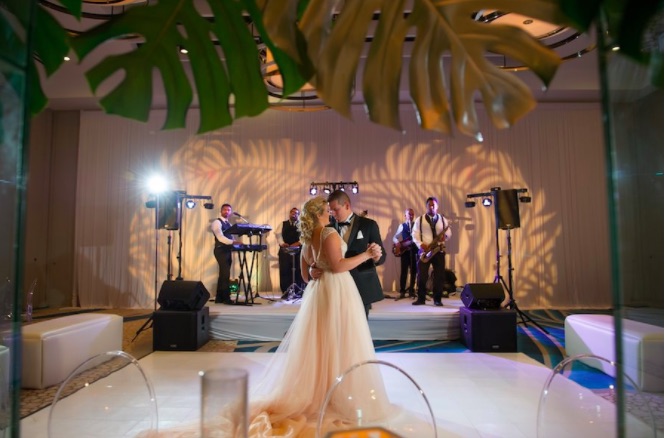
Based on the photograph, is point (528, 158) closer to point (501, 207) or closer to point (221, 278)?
point (501, 207)

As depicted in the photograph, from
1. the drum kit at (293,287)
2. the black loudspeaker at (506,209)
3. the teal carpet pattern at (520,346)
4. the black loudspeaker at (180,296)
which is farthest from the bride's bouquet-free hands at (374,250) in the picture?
the drum kit at (293,287)

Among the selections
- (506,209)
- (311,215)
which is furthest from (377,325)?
(311,215)

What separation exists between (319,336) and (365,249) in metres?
1.00

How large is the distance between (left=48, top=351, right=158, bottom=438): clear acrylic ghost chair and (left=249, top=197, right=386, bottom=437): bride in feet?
5.66

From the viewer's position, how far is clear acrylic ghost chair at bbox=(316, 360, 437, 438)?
3.64 ft

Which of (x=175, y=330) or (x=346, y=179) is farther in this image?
(x=346, y=179)

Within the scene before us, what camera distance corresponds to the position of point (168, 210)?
6.24m

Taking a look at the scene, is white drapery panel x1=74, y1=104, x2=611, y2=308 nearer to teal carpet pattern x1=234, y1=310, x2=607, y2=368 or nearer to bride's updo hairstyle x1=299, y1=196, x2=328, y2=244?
teal carpet pattern x1=234, y1=310, x2=607, y2=368

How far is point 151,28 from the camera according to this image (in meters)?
0.69

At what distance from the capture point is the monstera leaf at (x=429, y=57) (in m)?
0.63

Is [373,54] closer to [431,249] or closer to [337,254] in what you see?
[337,254]

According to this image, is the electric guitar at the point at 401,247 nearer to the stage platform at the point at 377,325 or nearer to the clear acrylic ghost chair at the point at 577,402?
the stage platform at the point at 377,325

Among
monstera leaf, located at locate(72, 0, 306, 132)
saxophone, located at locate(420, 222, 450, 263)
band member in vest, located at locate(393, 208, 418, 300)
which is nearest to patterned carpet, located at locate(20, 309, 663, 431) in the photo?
saxophone, located at locate(420, 222, 450, 263)

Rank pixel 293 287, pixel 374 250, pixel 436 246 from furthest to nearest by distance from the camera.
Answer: pixel 293 287 < pixel 436 246 < pixel 374 250
